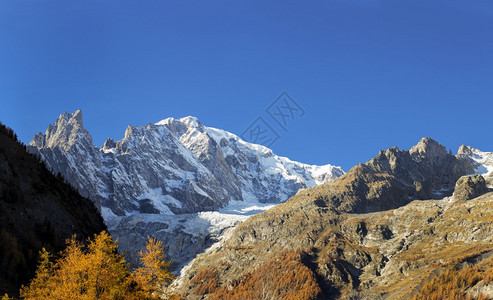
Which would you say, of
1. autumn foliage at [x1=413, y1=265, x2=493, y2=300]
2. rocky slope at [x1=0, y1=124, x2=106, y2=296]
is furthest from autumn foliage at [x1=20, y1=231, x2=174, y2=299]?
autumn foliage at [x1=413, y1=265, x2=493, y2=300]

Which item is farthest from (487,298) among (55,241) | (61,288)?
(61,288)

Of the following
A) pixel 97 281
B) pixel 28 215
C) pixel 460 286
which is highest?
pixel 28 215

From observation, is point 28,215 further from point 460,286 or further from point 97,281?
point 460,286

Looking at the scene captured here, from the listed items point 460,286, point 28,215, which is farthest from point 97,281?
point 460,286

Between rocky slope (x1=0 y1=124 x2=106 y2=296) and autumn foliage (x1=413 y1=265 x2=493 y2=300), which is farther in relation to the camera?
autumn foliage (x1=413 y1=265 x2=493 y2=300)

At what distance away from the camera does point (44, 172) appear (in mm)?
84250

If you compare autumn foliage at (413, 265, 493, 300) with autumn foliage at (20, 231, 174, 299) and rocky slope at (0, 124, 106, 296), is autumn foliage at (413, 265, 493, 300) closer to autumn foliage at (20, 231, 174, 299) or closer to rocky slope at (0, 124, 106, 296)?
rocky slope at (0, 124, 106, 296)

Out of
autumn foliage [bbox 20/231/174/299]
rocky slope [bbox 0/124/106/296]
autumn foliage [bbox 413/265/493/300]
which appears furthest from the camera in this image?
autumn foliage [bbox 413/265/493/300]

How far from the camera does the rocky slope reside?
5616 centimetres

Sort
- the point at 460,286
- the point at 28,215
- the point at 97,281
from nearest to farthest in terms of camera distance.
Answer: the point at 97,281 → the point at 28,215 → the point at 460,286

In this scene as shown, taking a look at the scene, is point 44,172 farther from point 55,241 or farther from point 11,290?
point 11,290

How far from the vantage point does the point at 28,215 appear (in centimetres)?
6681

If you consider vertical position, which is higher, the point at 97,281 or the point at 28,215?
the point at 28,215

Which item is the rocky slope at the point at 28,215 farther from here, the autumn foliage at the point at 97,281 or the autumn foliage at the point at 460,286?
the autumn foliage at the point at 460,286
